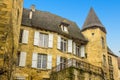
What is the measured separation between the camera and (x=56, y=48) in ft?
75.1

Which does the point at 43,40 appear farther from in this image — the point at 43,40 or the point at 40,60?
the point at 40,60

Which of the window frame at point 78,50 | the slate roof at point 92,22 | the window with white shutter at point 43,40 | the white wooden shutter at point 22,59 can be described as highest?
the slate roof at point 92,22

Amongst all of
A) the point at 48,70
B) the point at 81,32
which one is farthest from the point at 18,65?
the point at 81,32

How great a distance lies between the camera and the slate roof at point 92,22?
27003 millimetres

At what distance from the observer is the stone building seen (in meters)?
19.1

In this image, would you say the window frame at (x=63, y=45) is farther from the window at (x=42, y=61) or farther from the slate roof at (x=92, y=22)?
the slate roof at (x=92, y=22)

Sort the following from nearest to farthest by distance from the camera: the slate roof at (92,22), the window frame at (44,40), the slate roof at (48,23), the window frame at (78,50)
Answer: the window frame at (44,40), the slate roof at (48,23), the window frame at (78,50), the slate roof at (92,22)

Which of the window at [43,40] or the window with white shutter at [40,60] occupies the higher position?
the window at [43,40]

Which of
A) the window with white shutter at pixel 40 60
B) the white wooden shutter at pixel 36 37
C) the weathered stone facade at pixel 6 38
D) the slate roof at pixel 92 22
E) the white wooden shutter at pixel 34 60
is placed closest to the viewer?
the weathered stone facade at pixel 6 38

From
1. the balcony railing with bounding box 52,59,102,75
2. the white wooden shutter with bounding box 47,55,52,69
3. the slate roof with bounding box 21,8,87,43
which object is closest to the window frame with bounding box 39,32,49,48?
the slate roof with bounding box 21,8,87,43

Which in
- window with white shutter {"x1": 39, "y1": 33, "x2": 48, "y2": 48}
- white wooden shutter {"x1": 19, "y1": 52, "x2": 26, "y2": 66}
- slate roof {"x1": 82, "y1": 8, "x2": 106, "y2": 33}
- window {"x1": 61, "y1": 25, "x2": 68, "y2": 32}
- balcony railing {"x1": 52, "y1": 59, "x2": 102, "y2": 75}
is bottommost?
balcony railing {"x1": 52, "y1": 59, "x2": 102, "y2": 75}

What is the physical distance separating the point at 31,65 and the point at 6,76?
8384mm

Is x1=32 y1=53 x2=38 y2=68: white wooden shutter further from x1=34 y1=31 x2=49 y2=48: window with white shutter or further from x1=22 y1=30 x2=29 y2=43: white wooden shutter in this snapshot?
x1=22 y1=30 x2=29 y2=43: white wooden shutter

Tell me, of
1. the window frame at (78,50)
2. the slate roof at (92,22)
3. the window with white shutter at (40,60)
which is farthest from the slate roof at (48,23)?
the window with white shutter at (40,60)
